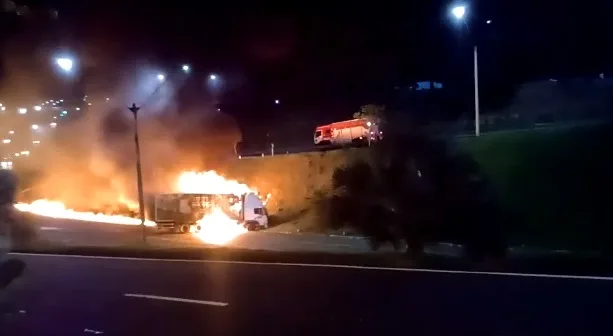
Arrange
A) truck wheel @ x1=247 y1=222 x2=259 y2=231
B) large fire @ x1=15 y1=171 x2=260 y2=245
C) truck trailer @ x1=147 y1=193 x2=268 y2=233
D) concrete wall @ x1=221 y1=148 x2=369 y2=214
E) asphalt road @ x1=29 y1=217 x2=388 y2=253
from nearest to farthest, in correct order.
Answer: asphalt road @ x1=29 y1=217 x2=388 y2=253, truck trailer @ x1=147 y1=193 x2=268 y2=233, large fire @ x1=15 y1=171 x2=260 y2=245, truck wheel @ x1=247 y1=222 x2=259 y2=231, concrete wall @ x1=221 y1=148 x2=369 y2=214

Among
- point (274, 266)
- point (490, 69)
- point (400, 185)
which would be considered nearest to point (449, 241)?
point (400, 185)

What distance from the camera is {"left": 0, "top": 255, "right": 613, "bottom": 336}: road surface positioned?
8539mm

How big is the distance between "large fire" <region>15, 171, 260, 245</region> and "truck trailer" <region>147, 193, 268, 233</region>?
32 centimetres

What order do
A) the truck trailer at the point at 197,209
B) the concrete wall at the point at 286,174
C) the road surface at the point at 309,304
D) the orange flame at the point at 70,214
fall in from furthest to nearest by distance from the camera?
the concrete wall at the point at 286,174
the orange flame at the point at 70,214
the truck trailer at the point at 197,209
the road surface at the point at 309,304

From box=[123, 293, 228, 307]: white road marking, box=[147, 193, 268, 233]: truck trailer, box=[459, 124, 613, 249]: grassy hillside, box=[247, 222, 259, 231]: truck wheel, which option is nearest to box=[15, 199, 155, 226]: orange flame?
box=[147, 193, 268, 233]: truck trailer

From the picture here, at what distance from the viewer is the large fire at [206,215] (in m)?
40.9

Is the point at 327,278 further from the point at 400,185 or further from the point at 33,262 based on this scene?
the point at 33,262

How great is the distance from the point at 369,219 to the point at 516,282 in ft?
16.1

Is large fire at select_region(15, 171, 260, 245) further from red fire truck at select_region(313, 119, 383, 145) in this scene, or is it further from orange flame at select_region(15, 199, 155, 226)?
red fire truck at select_region(313, 119, 383, 145)

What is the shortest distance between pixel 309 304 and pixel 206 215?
103 feet

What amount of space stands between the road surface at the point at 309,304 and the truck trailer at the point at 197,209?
1085 inches

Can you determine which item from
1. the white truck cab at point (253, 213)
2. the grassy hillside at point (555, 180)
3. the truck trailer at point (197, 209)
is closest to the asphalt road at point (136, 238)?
the grassy hillside at point (555, 180)

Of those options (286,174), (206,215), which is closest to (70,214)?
(206,215)

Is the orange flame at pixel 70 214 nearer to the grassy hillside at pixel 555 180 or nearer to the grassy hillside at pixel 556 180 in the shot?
the grassy hillside at pixel 555 180
